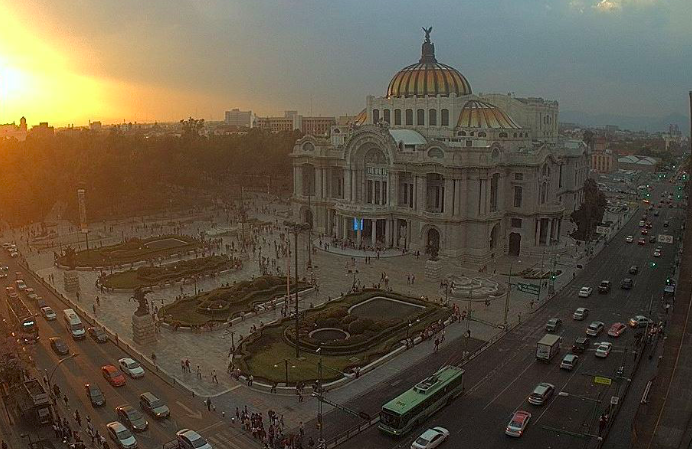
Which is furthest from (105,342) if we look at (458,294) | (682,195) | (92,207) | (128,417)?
(682,195)

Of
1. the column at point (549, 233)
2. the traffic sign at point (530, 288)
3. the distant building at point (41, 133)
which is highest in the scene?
the distant building at point (41, 133)

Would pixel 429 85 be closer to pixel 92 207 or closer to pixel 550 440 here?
pixel 92 207

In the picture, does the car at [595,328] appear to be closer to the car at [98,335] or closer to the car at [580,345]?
the car at [580,345]

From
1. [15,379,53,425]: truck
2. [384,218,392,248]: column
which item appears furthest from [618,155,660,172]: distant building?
[15,379,53,425]: truck

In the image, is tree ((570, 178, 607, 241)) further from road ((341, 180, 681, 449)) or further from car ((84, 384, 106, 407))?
car ((84, 384, 106, 407))

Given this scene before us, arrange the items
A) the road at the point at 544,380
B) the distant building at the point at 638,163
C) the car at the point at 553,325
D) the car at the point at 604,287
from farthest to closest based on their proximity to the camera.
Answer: the distant building at the point at 638,163, the car at the point at 604,287, the car at the point at 553,325, the road at the point at 544,380

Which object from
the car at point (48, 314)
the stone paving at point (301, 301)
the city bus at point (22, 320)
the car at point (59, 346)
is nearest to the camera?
the stone paving at point (301, 301)

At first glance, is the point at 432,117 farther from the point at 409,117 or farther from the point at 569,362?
the point at 569,362

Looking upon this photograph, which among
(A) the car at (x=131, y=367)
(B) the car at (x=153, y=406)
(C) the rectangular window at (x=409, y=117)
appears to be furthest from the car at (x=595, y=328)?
(C) the rectangular window at (x=409, y=117)
